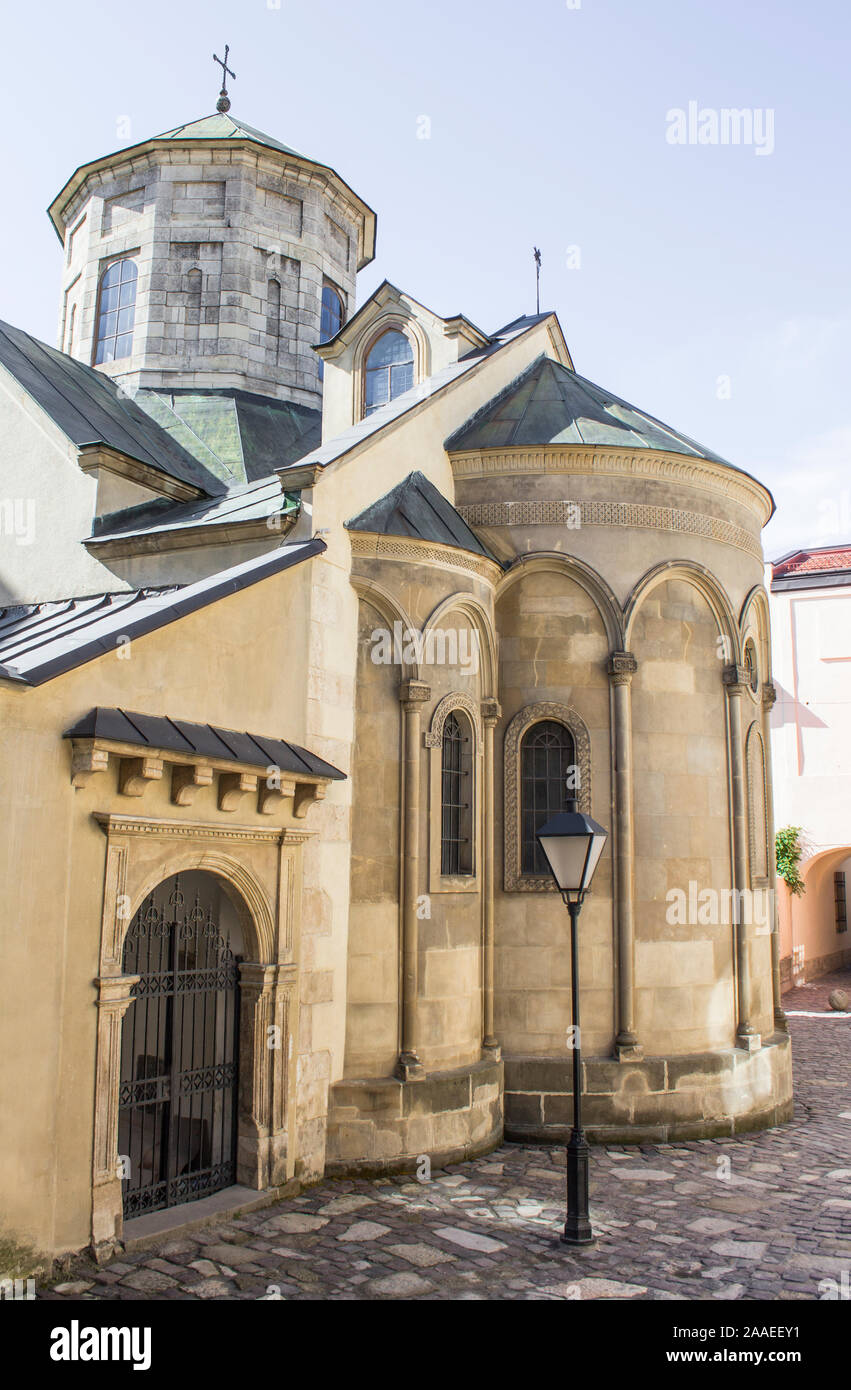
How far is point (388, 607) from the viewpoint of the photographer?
36.6 ft

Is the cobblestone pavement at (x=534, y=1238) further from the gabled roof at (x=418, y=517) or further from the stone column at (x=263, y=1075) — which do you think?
the gabled roof at (x=418, y=517)

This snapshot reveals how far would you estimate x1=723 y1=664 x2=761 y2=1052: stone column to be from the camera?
12.8 metres

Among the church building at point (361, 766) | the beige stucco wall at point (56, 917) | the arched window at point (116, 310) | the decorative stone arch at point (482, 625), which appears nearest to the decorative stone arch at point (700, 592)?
the church building at point (361, 766)

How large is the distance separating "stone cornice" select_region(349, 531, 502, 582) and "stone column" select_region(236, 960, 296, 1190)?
4.27 meters

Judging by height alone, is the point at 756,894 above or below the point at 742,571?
below

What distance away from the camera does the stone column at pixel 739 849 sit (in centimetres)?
1275

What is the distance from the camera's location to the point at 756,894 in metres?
13.6

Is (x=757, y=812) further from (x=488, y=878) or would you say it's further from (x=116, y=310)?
(x=116, y=310)

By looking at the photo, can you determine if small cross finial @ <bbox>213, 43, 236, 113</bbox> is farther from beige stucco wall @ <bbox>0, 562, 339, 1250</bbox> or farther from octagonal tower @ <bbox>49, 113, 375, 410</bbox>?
beige stucco wall @ <bbox>0, 562, 339, 1250</bbox>

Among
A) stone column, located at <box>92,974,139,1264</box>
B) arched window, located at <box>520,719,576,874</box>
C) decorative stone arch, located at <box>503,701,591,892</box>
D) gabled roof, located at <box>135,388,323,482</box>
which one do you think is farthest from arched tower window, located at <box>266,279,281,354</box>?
stone column, located at <box>92,974,139,1264</box>

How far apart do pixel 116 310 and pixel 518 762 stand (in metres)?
10.2
